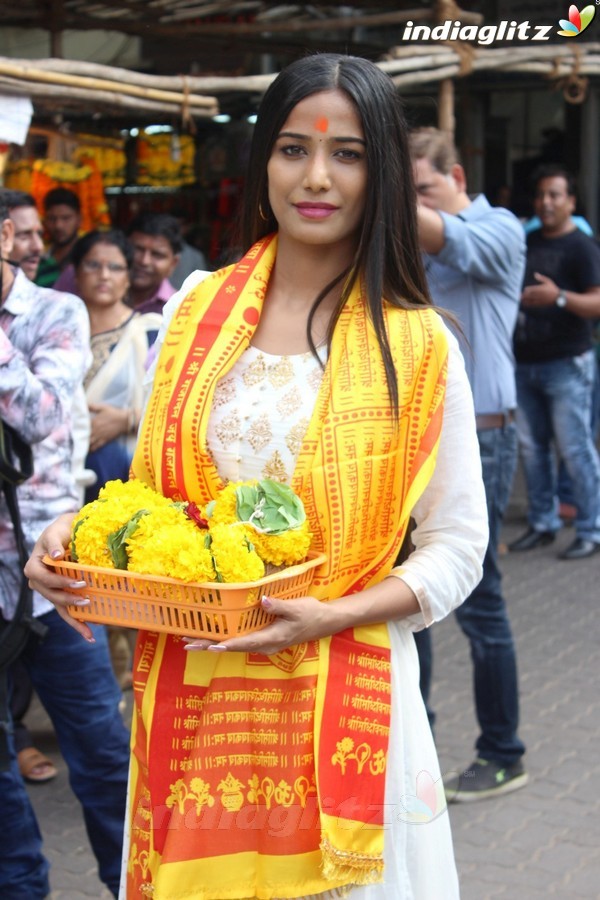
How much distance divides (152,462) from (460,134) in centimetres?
944

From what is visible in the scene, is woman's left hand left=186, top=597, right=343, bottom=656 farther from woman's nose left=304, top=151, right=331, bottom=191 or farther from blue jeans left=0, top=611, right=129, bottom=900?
blue jeans left=0, top=611, right=129, bottom=900

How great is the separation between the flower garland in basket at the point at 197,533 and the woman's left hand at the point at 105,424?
278 centimetres

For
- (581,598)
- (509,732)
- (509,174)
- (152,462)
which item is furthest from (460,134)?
(152,462)

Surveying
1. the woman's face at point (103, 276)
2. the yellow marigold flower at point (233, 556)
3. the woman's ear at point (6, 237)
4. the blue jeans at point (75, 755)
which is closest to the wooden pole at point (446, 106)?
the woman's face at point (103, 276)

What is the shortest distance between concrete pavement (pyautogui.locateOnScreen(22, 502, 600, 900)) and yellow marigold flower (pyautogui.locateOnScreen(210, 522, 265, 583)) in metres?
2.29

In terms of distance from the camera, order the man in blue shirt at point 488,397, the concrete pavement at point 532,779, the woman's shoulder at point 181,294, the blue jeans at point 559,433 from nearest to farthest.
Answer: the woman's shoulder at point 181,294 → the concrete pavement at point 532,779 → the man in blue shirt at point 488,397 → the blue jeans at point 559,433

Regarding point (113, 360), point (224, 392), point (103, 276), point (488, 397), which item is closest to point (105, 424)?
point (113, 360)

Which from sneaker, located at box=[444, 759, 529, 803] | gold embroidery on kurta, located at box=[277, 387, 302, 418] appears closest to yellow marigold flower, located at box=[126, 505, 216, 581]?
gold embroidery on kurta, located at box=[277, 387, 302, 418]

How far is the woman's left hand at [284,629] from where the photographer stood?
1.99m

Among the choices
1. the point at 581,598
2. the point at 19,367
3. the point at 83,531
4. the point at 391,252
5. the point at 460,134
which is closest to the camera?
the point at 83,531

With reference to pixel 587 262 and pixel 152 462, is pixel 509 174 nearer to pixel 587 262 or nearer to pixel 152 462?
pixel 587 262

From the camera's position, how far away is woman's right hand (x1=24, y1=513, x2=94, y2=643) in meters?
2.13

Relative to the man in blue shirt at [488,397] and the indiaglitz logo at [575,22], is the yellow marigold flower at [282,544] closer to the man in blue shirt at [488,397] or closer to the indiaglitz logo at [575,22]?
the man in blue shirt at [488,397]

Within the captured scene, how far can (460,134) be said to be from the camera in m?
11.1
